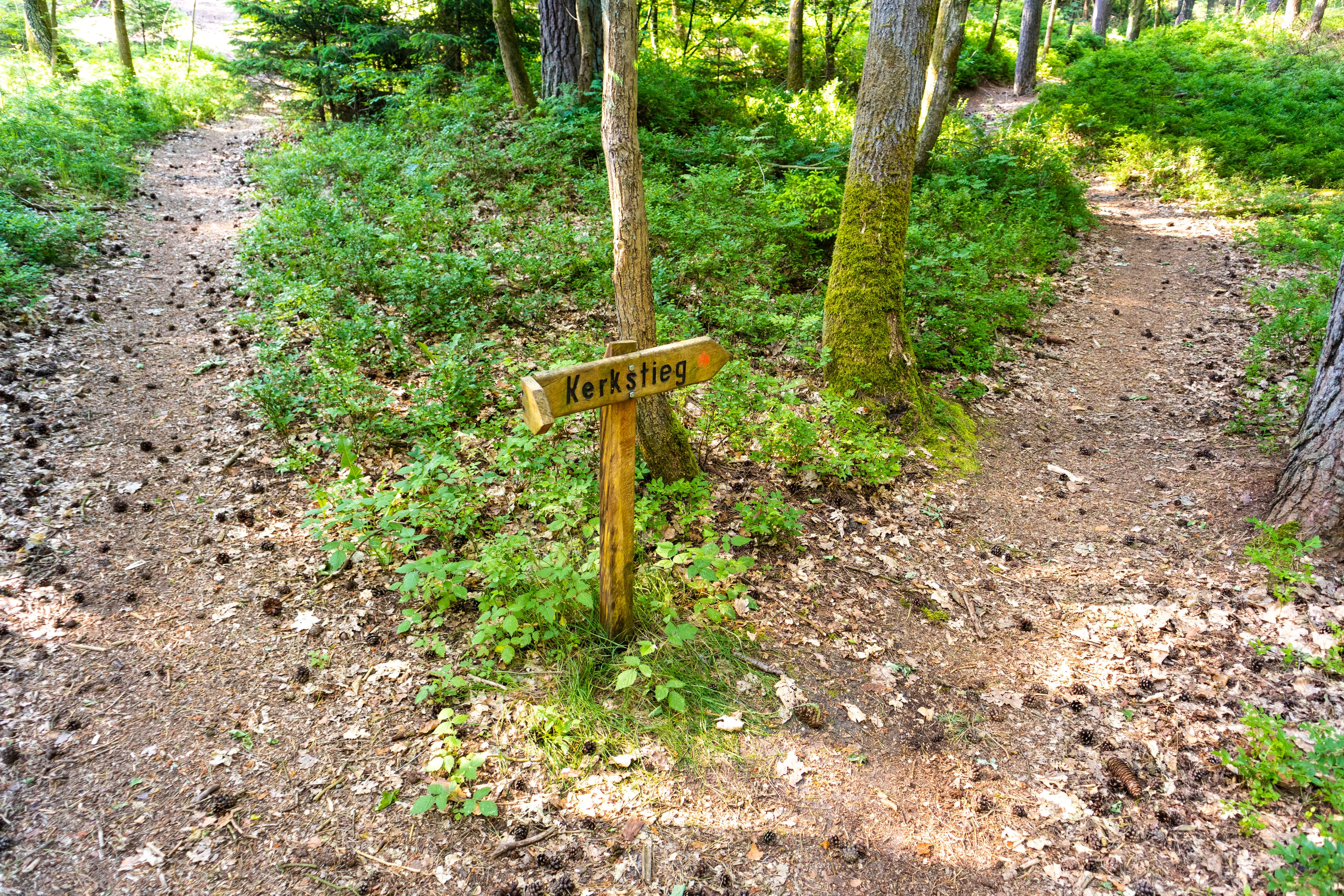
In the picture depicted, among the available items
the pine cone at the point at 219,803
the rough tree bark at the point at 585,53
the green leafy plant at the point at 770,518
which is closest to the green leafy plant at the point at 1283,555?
the green leafy plant at the point at 770,518

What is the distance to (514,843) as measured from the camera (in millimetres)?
2965

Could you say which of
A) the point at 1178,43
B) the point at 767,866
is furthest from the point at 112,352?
the point at 1178,43

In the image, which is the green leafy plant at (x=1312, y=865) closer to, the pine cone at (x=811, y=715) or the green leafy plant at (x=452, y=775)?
the pine cone at (x=811, y=715)

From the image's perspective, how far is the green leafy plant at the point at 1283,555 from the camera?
4133 mm

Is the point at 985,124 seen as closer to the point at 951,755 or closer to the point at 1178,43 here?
the point at 1178,43

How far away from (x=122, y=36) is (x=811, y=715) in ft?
78.5

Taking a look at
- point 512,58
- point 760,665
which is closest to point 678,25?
point 512,58

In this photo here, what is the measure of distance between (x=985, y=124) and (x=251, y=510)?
17101 mm

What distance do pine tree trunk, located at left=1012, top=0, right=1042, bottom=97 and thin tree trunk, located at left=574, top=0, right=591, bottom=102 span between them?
13.8 metres

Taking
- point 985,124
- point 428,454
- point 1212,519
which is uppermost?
point 985,124

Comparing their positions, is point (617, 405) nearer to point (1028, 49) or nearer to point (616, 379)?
point (616, 379)

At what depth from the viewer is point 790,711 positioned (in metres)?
3.68

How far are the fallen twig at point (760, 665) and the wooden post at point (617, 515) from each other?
0.66 metres

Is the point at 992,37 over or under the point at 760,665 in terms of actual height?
over
